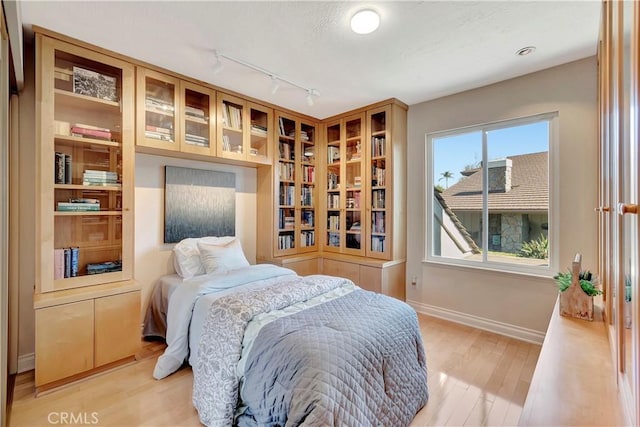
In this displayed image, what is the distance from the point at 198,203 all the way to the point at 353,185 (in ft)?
6.24

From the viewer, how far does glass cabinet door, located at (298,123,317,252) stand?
3.98 metres

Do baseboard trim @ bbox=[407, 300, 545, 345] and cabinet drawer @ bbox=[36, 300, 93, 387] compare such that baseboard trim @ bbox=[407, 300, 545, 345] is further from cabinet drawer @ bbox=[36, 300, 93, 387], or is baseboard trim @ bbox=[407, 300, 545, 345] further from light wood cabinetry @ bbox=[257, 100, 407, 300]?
cabinet drawer @ bbox=[36, 300, 93, 387]

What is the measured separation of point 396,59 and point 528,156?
5.38 feet

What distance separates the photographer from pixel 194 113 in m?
2.93

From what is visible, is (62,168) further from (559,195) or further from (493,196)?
(559,195)

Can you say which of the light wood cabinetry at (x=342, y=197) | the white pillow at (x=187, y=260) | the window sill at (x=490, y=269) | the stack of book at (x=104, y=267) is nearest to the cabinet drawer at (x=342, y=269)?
the light wood cabinetry at (x=342, y=197)

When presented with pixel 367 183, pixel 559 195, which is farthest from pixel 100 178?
pixel 559 195

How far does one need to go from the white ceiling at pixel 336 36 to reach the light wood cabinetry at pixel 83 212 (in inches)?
12.4

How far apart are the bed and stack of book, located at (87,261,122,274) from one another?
639mm

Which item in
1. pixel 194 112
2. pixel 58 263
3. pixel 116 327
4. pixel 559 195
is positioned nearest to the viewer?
pixel 58 263

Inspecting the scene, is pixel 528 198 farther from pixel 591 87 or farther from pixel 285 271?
pixel 285 271

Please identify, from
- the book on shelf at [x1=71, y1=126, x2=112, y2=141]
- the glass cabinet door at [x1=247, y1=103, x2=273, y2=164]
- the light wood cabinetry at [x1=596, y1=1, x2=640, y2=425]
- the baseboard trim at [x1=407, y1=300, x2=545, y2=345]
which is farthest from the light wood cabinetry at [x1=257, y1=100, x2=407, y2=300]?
the light wood cabinetry at [x1=596, y1=1, x2=640, y2=425]

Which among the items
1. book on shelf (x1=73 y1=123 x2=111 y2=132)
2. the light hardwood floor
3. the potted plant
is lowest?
the light hardwood floor

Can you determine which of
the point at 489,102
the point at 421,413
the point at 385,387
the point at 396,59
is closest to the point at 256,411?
the point at 385,387
